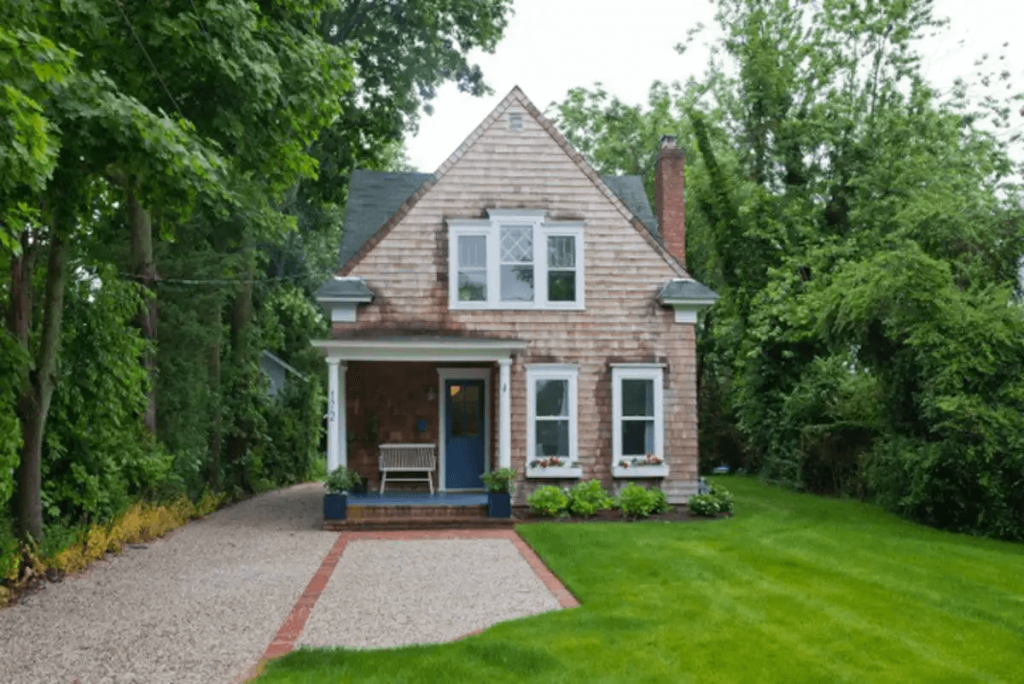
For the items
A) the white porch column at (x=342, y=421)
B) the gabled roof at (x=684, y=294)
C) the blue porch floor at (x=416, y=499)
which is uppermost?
the gabled roof at (x=684, y=294)

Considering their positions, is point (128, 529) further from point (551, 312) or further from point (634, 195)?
point (634, 195)

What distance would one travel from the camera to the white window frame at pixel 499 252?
17.1 m

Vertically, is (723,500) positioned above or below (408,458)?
below

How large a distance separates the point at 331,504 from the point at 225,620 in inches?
272

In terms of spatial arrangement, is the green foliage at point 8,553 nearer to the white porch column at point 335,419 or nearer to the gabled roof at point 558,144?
the white porch column at point 335,419

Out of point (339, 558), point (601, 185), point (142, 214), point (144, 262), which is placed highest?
point (601, 185)

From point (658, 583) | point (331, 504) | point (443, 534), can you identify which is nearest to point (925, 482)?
point (658, 583)

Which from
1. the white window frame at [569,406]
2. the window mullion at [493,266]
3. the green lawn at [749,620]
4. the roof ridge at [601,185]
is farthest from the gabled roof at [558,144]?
the green lawn at [749,620]

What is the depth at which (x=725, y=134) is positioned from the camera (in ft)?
84.9

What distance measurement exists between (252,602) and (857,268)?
1213 centimetres

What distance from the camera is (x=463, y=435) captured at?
1792cm

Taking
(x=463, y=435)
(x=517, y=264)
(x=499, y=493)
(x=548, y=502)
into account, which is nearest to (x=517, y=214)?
(x=517, y=264)

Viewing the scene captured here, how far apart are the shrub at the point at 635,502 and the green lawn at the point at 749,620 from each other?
244cm

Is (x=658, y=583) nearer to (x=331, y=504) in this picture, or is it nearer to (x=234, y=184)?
(x=331, y=504)
